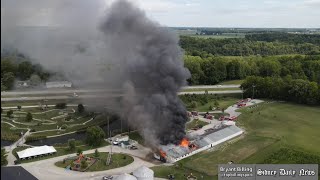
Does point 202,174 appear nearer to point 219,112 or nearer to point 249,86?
point 219,112

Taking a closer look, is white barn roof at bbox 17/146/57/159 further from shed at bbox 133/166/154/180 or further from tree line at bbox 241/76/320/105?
tree line at bbox 241/76/320/105

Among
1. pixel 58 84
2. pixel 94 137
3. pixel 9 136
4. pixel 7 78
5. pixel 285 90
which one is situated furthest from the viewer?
pixel 285 90

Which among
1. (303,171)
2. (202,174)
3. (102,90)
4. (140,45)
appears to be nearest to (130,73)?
(140,45)

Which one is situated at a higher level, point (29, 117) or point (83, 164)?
point (29, 117)

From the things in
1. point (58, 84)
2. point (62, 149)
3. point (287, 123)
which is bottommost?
point (287, 123)

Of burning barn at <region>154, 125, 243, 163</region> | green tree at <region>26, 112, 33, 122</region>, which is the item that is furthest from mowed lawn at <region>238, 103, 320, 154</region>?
green tree at <region>26, 112, 33, 122</region>

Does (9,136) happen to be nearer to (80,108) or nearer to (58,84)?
(80,108)

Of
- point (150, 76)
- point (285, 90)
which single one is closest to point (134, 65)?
point (150, 76)
